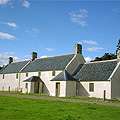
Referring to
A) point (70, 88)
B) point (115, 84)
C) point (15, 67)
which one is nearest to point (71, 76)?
point (70, 88)

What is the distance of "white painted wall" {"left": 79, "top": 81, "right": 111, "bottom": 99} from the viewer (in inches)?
1023

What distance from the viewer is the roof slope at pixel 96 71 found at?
27.6 meters

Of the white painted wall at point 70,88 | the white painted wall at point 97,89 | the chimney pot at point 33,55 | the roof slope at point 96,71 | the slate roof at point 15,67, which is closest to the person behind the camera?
the white painted wall at point 97,89

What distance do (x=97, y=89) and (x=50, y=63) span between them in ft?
43.8

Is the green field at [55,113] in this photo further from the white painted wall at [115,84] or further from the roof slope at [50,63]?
the roof slope at [50,63]

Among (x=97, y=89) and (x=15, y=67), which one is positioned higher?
(x=15, y=67)

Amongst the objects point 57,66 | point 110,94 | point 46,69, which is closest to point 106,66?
point 110,94

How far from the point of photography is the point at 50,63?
124 feet

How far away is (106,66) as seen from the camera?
2917cm

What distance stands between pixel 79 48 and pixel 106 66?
7857 millimetres

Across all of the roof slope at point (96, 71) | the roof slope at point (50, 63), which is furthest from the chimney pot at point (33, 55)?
the roof slope at point (96, 71)

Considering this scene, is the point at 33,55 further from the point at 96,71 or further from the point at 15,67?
the point at 96,71

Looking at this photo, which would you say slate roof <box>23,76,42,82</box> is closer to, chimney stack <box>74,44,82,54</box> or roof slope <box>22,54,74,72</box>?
roof slope <box>22,54,74,72</box>

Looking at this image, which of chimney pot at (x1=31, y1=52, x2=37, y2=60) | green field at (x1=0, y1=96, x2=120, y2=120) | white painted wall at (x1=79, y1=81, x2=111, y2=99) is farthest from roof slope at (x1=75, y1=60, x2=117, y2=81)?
chimney pot at (x1=31, y1=52, x2=37, y2=60)
